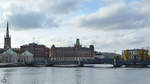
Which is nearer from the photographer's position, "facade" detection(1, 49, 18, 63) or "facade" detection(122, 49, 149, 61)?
"facade" detection(122, 49, 149, 61)

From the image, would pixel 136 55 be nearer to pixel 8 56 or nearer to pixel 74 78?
pixel 8 56

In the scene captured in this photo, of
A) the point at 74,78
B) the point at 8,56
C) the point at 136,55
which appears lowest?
the point at 74,78

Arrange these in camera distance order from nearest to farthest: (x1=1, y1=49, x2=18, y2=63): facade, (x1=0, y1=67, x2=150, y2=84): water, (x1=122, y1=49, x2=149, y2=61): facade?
(x1=0, y1=67, x2=150, y2=84): water
(x1=122, y1=49, x2=149, y2=61): facade
(x1=1, y1=49, x2=18, y2=63): facade

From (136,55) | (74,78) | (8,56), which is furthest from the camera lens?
(8,56)

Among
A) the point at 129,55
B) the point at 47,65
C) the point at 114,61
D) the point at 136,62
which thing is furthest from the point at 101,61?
the point at 129,55

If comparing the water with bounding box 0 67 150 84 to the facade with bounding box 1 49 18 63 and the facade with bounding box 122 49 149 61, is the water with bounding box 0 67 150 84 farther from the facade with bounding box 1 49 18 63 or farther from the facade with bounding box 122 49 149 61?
the facade with bounding box 1 49 18 63

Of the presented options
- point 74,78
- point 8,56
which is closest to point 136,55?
point 8,56

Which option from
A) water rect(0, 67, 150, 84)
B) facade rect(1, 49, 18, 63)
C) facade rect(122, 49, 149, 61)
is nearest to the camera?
water rect(0, 67, 150, 84)

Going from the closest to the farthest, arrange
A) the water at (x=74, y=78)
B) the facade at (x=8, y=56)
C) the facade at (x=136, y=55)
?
the water at (x=74, y=78) < the facade at (x=136, y=55) < the facade at (x=8, y=56)

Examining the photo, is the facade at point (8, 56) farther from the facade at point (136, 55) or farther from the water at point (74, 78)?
the water at point (74, 78)

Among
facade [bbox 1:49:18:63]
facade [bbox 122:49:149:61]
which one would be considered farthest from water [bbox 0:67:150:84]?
facade [bbox 1:49:18:63]

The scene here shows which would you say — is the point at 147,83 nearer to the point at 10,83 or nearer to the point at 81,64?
the point at 10,83

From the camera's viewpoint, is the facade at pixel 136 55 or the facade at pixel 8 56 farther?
the facade at pixel 8 56

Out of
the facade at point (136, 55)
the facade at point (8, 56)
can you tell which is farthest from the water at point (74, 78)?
the facade at point (8, 56)
